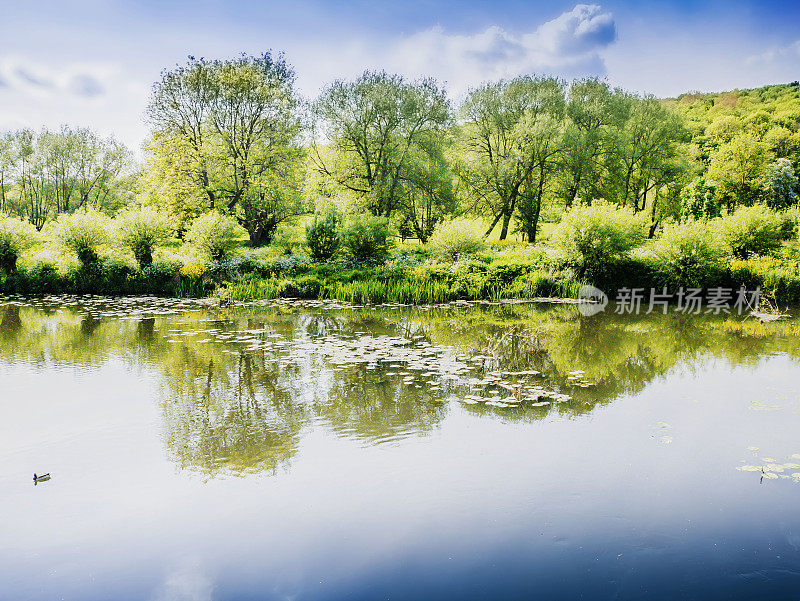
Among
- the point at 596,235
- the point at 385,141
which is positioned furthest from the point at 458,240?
the point at 385,141

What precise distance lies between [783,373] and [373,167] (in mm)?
23927

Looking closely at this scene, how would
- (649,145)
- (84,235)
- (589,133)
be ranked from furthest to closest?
(649,145) < (589,133) < (84,235)

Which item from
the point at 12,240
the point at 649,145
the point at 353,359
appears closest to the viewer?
the point at 353,359

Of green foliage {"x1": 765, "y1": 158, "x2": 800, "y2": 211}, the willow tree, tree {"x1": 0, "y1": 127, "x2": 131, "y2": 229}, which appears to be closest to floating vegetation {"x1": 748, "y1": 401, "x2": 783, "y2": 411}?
the willow tree

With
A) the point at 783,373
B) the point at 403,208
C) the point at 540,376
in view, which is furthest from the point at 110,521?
the point at 403,208

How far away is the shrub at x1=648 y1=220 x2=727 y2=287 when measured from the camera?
64.5 feet

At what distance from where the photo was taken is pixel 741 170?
45.7 metres

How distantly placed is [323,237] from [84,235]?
35.4ft

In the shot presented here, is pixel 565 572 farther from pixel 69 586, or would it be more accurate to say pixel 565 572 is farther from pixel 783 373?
pixel 783 373

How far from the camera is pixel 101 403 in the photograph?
8344 mm

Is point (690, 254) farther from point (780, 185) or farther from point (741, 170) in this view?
point (780, 185)

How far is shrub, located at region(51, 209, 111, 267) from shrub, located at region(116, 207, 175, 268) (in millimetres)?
871

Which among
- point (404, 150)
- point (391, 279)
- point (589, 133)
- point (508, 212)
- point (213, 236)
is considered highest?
point (589, 133)

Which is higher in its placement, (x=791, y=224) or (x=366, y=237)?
(x=791, y=224)
